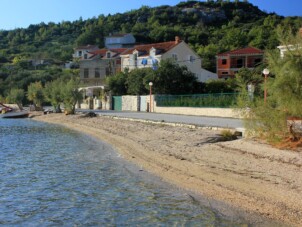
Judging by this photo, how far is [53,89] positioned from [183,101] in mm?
25858

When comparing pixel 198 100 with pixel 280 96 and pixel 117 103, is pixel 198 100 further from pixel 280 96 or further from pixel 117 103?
pixel 280 96

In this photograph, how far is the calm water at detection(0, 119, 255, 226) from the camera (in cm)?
1032

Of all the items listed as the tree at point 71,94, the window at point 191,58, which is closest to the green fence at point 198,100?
the tree at point 71,94

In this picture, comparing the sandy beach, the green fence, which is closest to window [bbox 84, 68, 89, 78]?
the green fence

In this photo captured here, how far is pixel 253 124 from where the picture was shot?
18.2 m

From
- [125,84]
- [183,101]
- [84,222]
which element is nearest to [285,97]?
[84,222]

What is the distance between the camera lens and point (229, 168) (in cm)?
1501

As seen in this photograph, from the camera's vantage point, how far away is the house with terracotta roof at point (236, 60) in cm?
8162

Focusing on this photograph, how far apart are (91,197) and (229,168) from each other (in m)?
5.06

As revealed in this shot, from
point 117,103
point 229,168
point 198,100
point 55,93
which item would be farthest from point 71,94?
point 229,168

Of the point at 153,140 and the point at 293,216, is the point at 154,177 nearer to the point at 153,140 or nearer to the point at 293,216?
the point at 293,216

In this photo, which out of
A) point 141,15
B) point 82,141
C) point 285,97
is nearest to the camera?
point 285,97

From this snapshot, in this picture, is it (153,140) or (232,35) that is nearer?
(153,140)

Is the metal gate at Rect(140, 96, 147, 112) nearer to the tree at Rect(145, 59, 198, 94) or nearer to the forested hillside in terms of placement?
the tree at Rect(145, 59, 198, 94)
